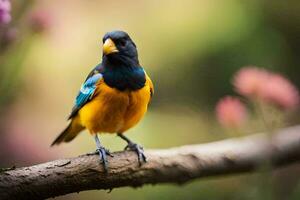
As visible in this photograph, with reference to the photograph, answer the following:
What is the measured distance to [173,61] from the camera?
3.67 m

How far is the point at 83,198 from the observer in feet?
10.6

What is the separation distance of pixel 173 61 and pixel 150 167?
6.48ft

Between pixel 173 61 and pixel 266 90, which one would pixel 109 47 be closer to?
pixel 266 90

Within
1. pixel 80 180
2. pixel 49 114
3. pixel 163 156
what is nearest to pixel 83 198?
pixel 49 114

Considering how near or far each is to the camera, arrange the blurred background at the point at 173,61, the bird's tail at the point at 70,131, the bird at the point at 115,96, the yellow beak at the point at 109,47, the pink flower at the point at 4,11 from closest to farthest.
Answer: the pink flower at the point at 4,11, the yellow beak at the point at 109,47, the bird at the point at 115,96, the bird's tail at the point at 70,131, the blurred background at the point at 173,61

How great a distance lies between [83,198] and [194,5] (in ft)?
3.83

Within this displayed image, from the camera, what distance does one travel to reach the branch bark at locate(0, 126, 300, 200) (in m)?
1.45

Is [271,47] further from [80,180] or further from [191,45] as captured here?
[80,180]

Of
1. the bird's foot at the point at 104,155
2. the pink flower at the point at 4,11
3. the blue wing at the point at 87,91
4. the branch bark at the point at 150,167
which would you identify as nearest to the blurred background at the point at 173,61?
the branch bark at the point at 150,167

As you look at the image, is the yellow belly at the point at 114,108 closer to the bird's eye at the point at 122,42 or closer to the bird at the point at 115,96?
→ the bird at the point at 115,96

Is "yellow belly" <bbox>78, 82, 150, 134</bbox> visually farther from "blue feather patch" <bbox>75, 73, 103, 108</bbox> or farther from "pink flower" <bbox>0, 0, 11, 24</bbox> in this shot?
→ "pink flower" <bbox>0, 0, 11, 24</bbox>

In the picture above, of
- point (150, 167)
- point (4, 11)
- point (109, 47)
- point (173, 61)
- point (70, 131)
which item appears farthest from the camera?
point (173, 61)

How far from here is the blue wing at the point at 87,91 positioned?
1763 millimetres

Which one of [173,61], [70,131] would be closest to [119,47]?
[70,131]
